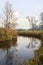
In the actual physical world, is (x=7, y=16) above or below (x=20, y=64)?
above

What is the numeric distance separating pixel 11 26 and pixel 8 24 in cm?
112

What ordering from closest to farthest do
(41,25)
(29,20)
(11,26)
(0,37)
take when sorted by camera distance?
(0,37) < (11,26) < (29,20) < (41,25)

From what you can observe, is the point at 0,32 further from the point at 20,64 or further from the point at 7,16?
the point at 20,64

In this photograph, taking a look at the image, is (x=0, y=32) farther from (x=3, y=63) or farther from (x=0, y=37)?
(x=3, y=63)

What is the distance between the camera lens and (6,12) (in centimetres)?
4759

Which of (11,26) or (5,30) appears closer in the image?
(5,30)

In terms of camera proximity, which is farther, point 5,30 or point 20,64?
point 5,30

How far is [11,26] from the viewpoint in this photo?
4438cm

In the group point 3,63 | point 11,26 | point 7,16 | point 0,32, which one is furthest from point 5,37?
point 3,63

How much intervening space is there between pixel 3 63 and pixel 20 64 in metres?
2.46

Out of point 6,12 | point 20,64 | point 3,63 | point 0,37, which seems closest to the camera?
point 20,64

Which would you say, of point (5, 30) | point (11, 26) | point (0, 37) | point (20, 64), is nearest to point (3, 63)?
point (20, 64)

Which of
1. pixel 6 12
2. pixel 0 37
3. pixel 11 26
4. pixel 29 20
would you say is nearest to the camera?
pixel 0 37

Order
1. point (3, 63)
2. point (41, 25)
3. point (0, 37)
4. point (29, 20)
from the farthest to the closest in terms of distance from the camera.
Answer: point (41, 25)
point (29, 20)
point (0, 37)
point (3, 63)
